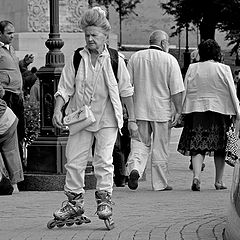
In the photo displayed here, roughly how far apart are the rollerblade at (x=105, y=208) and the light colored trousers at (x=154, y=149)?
10.8 feet

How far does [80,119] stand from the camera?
29.1ft

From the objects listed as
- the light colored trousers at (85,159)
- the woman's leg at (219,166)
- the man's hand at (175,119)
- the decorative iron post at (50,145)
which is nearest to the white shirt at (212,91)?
the man's hand at (175,119)

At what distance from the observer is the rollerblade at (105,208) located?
8.85m

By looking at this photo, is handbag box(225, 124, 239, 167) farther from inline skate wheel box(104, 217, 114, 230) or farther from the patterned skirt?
inline skate wheel box(104, 217, 114, 230)

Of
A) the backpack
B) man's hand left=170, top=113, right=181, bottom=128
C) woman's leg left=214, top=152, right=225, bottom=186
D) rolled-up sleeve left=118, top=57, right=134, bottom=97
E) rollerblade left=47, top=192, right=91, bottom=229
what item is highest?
the backpack

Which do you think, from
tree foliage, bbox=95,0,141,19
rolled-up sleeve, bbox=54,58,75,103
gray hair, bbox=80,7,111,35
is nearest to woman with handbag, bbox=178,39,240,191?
rolled-up sleeve, bbox=54,58,75,103

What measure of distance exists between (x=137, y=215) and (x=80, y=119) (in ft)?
4.95

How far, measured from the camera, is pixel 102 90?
29.6ft

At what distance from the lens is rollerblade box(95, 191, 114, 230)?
29.0 ft

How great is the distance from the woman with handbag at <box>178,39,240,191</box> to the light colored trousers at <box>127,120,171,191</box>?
392 millimetres

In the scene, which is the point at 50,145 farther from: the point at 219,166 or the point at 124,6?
the point at 124,6

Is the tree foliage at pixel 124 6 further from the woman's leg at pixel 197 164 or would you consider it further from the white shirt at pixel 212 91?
the woman's leg at pixel 197 164

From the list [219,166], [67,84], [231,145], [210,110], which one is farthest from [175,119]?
[67,84]

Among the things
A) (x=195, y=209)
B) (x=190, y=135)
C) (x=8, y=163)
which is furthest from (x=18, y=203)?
(x=190, y=135)
